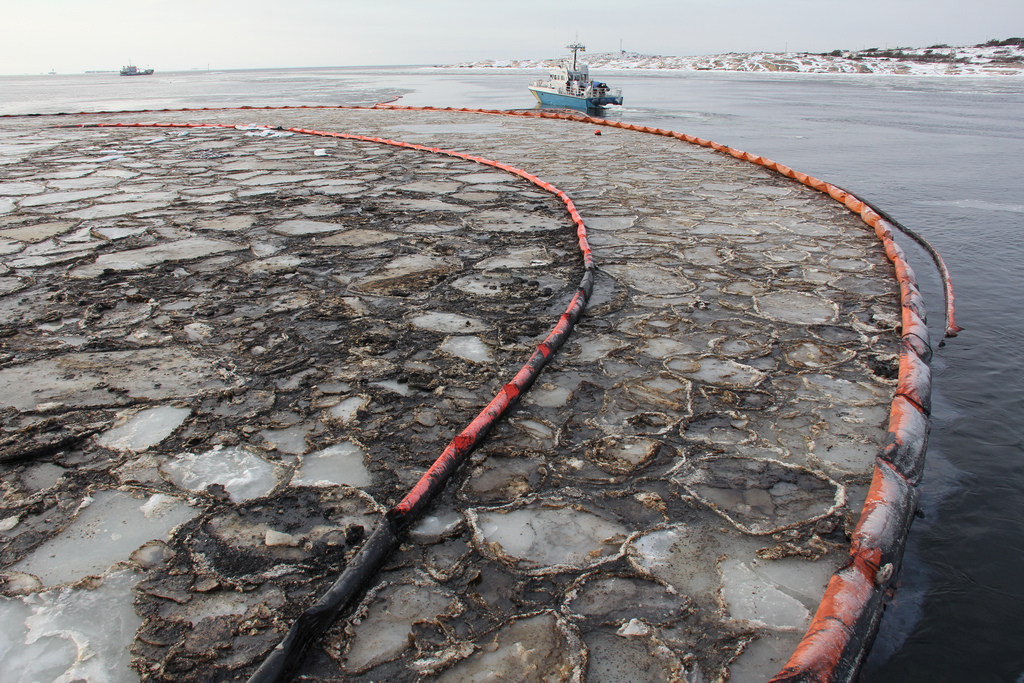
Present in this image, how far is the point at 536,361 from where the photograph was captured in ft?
7.55

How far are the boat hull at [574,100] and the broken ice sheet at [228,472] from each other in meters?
29.0

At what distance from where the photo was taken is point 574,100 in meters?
29.0

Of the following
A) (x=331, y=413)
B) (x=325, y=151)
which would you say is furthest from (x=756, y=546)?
(x=325, y=151)

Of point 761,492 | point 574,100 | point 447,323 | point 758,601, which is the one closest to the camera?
point 758,601

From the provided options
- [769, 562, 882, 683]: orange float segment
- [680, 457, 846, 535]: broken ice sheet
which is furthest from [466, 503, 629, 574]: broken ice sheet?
[769, 562, 882, 683]: orange float segment

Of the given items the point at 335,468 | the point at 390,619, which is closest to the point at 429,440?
the point at 335,468

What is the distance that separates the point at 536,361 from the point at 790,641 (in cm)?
128

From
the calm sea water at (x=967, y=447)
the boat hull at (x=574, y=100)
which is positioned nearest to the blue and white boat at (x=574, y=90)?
the boat hull at (x=574, y=100)

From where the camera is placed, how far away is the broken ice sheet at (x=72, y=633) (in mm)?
1193

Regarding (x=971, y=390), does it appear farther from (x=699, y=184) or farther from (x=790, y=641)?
(x=699, y=184)

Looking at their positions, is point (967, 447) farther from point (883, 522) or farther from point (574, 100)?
point (574, 100)

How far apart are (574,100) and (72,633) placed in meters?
30.6

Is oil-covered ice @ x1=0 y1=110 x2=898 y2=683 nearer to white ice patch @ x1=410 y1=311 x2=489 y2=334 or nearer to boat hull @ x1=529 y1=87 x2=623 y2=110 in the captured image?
white ice patch @ x1=410 y1=311 x2=489 y2=334

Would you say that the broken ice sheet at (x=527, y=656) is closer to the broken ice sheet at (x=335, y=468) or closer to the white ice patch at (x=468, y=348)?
the broken ice sheet at (x=335, y=468)
